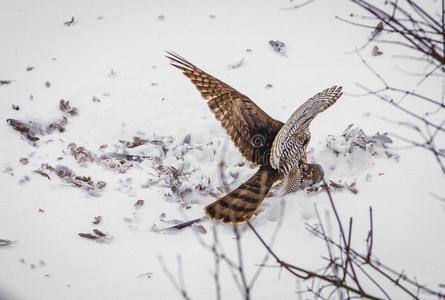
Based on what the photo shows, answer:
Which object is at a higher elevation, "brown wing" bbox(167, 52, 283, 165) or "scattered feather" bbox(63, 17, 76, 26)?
"brown wing" bbox(167, 52, 283, 165)

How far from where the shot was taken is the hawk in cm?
265

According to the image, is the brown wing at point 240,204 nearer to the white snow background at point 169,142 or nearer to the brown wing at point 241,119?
the white snow background at point 169,142

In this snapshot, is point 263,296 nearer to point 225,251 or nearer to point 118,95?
point 225,251

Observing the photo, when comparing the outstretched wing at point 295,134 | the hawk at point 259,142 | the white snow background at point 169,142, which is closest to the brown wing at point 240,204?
the hawk at point 259,142

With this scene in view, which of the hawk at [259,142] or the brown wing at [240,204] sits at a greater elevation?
the hawk at [259,142]

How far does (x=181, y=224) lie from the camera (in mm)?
2934

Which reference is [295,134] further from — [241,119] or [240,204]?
[240,204]

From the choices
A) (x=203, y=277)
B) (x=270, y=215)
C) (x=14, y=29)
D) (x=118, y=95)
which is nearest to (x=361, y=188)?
(x=270, y=215)

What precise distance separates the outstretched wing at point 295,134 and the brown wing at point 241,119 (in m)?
0.32

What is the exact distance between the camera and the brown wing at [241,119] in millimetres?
3348

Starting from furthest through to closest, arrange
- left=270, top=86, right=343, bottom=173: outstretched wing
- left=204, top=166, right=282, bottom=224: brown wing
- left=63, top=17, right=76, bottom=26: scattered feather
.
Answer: left=63, top=17, right=76, bottom=26: scattered feather → left=270, top=86, right=343, bottom=173: outstretched wing → left=204, top=166, right=282, bottom=224: brown wing

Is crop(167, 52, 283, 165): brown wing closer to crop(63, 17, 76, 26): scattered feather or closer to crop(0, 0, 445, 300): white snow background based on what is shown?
crop(0, 0, 445, 300): white snow background

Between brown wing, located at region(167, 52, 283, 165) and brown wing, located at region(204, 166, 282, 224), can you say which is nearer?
brown wing, located at region(204, 166, 282, 224)

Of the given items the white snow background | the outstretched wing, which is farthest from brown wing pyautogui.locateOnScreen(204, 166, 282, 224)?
the white snow background
